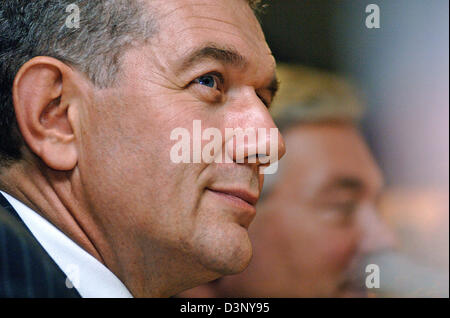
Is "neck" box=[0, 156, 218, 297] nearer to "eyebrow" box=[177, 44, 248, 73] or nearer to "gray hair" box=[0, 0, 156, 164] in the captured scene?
"gray hair" box=[0, 0, 156, 164]

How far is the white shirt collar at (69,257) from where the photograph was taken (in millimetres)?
1202

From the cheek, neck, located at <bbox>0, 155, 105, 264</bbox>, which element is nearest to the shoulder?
neck, located at <bbox>0, 155, 105, 264</bbox>

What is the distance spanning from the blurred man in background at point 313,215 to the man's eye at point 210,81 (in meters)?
0.72

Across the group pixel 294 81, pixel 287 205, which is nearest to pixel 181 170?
pixel 287 205

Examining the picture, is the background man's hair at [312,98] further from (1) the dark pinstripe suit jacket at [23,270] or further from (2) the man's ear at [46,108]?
(1) the dark pinstripe suit jacket at [23,270]

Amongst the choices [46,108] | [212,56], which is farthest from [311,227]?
[46,108]

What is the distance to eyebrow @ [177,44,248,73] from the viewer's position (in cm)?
126

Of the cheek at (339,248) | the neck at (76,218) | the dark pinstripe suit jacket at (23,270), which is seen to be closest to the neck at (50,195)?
the neck at (76,218)

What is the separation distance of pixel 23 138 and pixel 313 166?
1034 mm

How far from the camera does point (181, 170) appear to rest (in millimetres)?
1245

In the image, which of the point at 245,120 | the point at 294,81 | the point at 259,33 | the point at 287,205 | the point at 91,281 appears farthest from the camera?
the point at 294,81

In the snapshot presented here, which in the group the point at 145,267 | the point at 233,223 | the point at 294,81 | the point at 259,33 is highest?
the point at 259,33

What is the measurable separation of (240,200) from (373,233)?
852 millimetres
